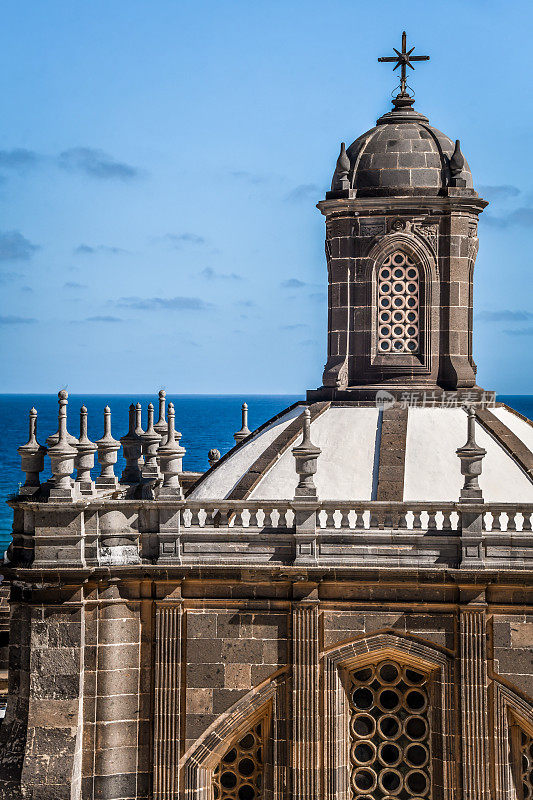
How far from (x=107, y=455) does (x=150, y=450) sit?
10.4 ft

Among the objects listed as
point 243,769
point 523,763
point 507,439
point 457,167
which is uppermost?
point 457,167

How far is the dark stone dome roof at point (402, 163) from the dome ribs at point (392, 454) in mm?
4574

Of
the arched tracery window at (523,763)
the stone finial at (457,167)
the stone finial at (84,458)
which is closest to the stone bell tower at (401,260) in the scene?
the stone finial at (457,167)

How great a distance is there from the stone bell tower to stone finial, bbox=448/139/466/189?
21mm

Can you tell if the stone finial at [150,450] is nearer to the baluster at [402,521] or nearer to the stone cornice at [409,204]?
the stone cornice at [409,204]

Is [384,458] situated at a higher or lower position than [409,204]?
lower

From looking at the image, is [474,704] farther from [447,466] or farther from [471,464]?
[447,466]

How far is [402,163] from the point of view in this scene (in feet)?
92.1

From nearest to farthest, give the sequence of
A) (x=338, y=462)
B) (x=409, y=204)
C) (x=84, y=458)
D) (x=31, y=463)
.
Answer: (x=31, y=463) < (x=338, y=462) < (x=84, y=458) < (x=409, y=204)

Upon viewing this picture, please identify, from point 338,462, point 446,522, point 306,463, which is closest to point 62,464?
point 306,463

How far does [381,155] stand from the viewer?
2819cm

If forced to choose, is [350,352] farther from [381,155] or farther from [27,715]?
[27,715]

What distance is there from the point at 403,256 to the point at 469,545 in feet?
24.4

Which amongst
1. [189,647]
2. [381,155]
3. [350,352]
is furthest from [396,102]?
[189,647]
